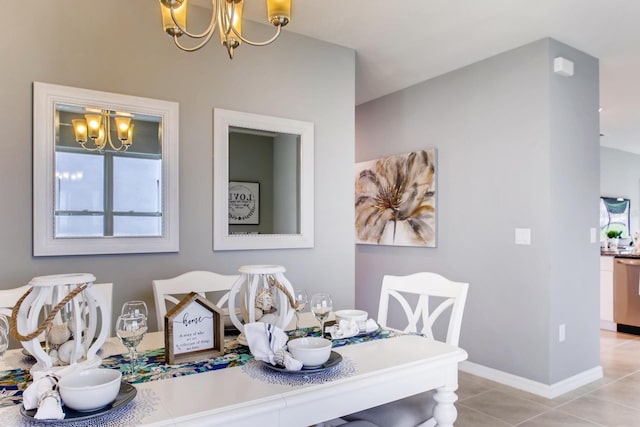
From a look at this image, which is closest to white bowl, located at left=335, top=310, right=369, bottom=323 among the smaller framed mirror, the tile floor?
the tile floor

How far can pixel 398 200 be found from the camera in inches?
166

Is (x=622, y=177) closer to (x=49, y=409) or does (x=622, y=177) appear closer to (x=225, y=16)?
(x=225, y=16)

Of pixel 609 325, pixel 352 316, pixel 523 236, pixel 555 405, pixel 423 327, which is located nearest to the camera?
pixel 352 316

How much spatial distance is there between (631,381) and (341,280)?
232 cm

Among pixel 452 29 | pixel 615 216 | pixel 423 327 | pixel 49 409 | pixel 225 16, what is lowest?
pixel 423 327

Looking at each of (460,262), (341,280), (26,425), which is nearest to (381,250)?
(460,262)

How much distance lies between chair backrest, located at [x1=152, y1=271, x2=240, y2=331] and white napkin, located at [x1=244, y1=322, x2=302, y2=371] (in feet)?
2.24

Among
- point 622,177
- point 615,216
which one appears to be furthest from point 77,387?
point 622,177

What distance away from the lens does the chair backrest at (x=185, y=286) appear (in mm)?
2053

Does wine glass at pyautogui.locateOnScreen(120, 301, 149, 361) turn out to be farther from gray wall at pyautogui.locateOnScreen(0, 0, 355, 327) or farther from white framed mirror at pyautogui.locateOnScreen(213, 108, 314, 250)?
white framed mirror at pyautogui.locateOnScreen(213, 108, 314, 250)

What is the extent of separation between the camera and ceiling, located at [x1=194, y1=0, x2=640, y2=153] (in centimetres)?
266

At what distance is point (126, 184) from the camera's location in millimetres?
2447

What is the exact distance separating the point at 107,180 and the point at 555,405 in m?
3.06

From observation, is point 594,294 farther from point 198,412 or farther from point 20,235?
point 20,235
